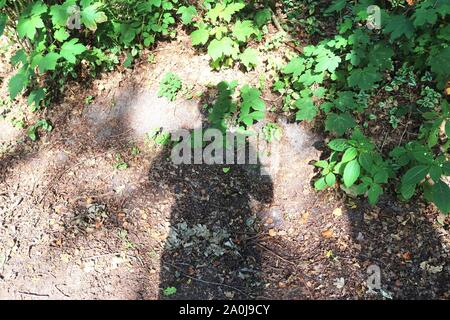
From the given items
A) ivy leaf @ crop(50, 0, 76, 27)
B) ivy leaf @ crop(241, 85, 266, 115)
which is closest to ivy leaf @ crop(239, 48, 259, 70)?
ivy leaf @ crop(241, 85, 266, 115)

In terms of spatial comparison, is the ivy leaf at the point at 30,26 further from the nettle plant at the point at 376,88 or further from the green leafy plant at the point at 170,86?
the nettle plant at the point at 376,88

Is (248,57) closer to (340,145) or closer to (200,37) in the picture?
(200,37)

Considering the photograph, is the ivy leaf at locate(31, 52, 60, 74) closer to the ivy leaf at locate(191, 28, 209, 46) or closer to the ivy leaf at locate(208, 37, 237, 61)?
the ivy leaf at locate(191, 28, 209, 46)

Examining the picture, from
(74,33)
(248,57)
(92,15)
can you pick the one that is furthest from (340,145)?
(74,33)

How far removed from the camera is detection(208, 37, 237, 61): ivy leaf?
4.15 meters

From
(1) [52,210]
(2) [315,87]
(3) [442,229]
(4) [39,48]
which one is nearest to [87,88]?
(4) [39,48]

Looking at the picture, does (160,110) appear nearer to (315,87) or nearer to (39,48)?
(39,48)

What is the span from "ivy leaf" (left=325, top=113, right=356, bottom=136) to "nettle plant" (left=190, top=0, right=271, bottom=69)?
3.33 feet

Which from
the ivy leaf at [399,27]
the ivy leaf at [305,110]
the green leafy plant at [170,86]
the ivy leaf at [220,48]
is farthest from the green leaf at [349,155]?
the green leafy plant at [170,86]

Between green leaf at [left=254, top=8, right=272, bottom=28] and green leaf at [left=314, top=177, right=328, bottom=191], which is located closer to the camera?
green leaf at [left=314, top=177, right=328, bottom=191]

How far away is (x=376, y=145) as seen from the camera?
Answer: 3906 millimetres

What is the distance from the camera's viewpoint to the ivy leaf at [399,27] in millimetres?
3637

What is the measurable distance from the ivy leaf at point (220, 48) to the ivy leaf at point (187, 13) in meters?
0.37
